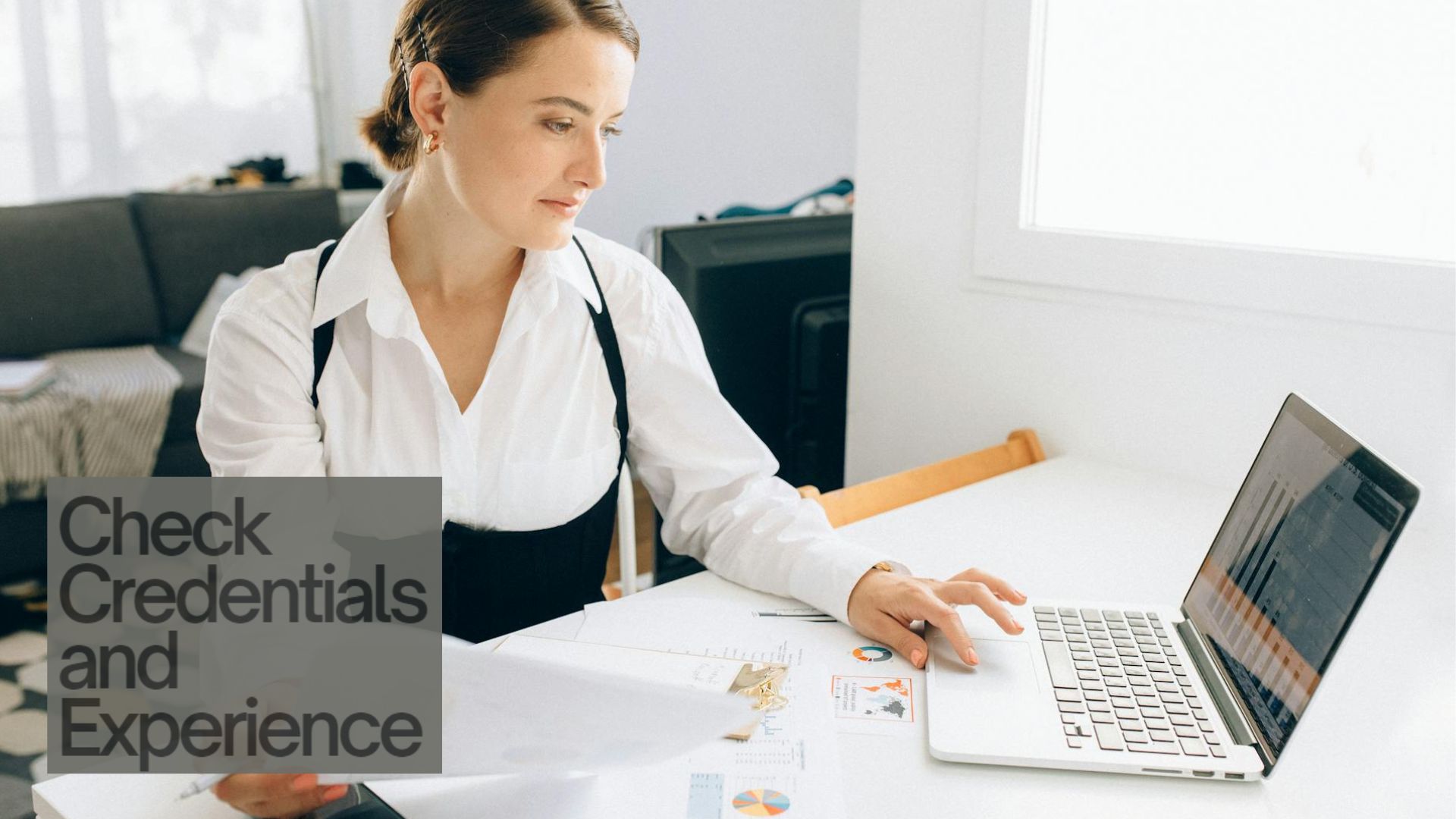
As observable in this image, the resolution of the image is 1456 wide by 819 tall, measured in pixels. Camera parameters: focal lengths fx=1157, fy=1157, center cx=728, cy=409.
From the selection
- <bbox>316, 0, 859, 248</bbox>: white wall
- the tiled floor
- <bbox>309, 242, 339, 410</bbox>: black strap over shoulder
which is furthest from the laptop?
<bbox>316, 0, 859, 248</bbox>: white wall

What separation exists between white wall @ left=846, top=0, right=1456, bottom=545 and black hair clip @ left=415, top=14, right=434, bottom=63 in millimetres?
833

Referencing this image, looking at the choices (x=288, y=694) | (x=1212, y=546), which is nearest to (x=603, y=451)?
(x=288, y=694)

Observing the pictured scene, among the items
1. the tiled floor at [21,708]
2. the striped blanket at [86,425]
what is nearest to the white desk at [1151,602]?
the tiled floor at [21,708]

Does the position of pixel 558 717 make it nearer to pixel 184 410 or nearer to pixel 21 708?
pixel 21 708

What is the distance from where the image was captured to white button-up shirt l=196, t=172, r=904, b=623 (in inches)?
47.5

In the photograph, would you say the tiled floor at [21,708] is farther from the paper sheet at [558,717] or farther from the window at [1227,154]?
the window at [1227,154]

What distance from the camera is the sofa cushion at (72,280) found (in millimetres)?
3344

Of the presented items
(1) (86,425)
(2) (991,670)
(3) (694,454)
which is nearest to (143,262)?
(1) (86,425)

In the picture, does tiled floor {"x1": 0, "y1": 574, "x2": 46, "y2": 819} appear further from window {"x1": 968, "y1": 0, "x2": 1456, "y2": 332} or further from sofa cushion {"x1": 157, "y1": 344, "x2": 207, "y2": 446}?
window {"x1": 968, "y1": 0, "x2": 1456, "y2": 332}

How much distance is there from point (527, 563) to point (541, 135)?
0.50 metres

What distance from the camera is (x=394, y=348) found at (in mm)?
1267

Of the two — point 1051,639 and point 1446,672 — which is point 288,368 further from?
point 1446,672

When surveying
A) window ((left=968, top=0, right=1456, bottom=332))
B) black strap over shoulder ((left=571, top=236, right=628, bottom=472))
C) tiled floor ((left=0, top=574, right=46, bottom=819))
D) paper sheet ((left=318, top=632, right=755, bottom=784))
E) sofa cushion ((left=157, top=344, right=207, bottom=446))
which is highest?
window ((left=968, top=0, right=1456, bottom=332))

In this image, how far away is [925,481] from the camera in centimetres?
159
